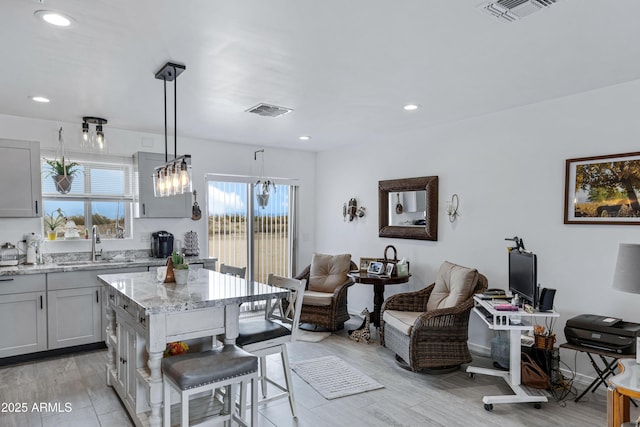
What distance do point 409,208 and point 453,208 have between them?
66 cm

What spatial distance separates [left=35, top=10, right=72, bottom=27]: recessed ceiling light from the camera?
2080mm

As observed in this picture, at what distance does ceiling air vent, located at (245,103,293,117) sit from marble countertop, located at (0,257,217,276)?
6.79 ft

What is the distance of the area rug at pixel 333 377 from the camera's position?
333cm

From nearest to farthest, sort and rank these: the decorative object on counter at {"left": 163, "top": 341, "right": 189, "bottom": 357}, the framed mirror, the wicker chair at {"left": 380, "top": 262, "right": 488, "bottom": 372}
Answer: the decorative object on counter at {"left": 163, "top": 341, "right": 189, "bottom": 357}
the wicker chair at {"left": 380, "top": 262, "right": 488, "bottom": 372}
the framed mirror

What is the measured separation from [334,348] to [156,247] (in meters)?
2.56

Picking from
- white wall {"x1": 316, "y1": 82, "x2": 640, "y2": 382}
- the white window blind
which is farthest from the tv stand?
the white window blind

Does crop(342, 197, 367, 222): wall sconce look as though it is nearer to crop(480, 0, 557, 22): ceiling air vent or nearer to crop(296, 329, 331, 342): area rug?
crop(296, 329, 331, 342): area rug

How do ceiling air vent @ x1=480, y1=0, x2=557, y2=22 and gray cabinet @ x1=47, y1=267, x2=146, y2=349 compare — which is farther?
gray cabinet @ x1=47, y1=267, x2=146, y2=349

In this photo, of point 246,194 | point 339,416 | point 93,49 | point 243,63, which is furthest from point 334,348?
point 93,49

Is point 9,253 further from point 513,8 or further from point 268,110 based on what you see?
point 513,8

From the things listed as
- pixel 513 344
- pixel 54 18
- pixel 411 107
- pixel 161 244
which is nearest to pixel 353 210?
pixel 411 107

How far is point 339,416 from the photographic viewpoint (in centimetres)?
292

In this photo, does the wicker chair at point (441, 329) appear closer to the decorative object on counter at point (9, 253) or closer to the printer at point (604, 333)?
the printer at point (604, 333)

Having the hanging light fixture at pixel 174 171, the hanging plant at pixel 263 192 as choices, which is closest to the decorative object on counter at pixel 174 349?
the hanging light fixture at pixel 174 171
